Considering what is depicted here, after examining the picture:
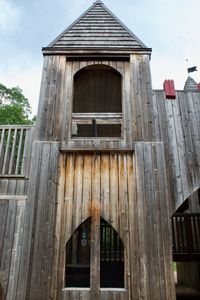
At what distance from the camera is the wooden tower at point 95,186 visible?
11.8 feet

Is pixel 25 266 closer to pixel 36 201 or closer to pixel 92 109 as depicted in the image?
pixel 36 201

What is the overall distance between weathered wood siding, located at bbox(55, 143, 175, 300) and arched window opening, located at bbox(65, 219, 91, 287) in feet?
0.67

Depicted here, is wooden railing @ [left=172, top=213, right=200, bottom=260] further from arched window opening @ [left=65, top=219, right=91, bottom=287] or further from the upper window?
arched window opening @ [left=65, top=219, right=91, bottom=287]

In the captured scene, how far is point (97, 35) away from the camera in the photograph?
5.50m

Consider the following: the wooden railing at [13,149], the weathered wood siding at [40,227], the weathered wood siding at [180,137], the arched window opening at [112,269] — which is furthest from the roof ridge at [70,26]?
the arched window opening at [112,269]

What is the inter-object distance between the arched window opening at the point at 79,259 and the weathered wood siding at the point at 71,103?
1592 millimetres

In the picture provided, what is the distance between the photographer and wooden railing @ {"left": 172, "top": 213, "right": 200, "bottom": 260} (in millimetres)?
8219

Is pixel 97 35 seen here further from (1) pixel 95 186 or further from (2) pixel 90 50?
(1) pixel 95 186

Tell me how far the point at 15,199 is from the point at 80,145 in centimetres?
167

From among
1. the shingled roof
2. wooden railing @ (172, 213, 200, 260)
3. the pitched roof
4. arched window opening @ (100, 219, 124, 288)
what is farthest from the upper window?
the pitched roof

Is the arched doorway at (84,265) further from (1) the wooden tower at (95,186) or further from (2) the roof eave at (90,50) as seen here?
(2) the roof eave at (90,50)

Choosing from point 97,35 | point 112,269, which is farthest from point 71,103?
point 112,269

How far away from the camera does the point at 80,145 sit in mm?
4367

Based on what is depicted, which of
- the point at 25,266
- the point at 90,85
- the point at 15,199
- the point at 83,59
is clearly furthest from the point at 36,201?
the point at 90,85
